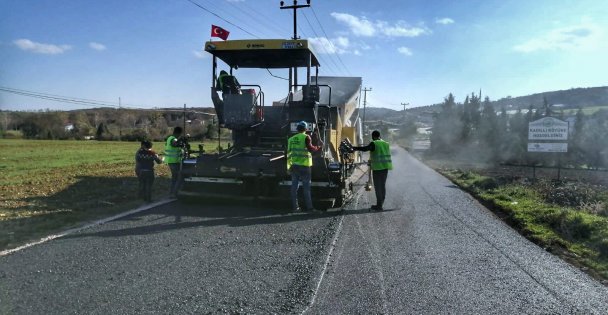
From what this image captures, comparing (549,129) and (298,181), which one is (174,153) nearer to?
(298,181)

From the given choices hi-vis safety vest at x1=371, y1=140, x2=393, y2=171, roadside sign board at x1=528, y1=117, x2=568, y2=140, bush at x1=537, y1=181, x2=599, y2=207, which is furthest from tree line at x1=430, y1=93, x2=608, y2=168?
hi-vis safety vest at x1=371, y1=140, x2=393, y2=171

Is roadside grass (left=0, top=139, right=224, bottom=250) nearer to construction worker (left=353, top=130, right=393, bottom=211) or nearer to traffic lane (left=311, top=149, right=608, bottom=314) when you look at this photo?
traffic lane (left=311, top=149, right=608, bottom=314)

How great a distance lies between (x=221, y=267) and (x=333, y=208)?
449 cm

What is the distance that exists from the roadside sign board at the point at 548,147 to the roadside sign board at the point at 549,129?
202 mm

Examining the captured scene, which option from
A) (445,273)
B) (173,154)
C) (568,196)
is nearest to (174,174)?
(173,154)

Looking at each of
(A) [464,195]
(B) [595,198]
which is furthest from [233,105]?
(B) [595,198]

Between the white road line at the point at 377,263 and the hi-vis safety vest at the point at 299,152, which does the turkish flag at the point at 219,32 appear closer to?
the hi-vis safety vest at the point at 299,152

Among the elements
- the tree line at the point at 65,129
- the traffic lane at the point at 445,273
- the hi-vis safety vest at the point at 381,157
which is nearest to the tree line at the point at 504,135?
the hi-vis safety vest at the point at 381,157

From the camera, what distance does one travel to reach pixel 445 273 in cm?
518

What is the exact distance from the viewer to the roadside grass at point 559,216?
654cm

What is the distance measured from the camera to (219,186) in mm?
9219

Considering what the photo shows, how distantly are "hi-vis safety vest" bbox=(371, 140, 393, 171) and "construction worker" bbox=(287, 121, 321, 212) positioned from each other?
171 cm

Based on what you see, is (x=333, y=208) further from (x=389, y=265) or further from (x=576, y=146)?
(x=576, y=146)

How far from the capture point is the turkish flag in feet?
32.4
